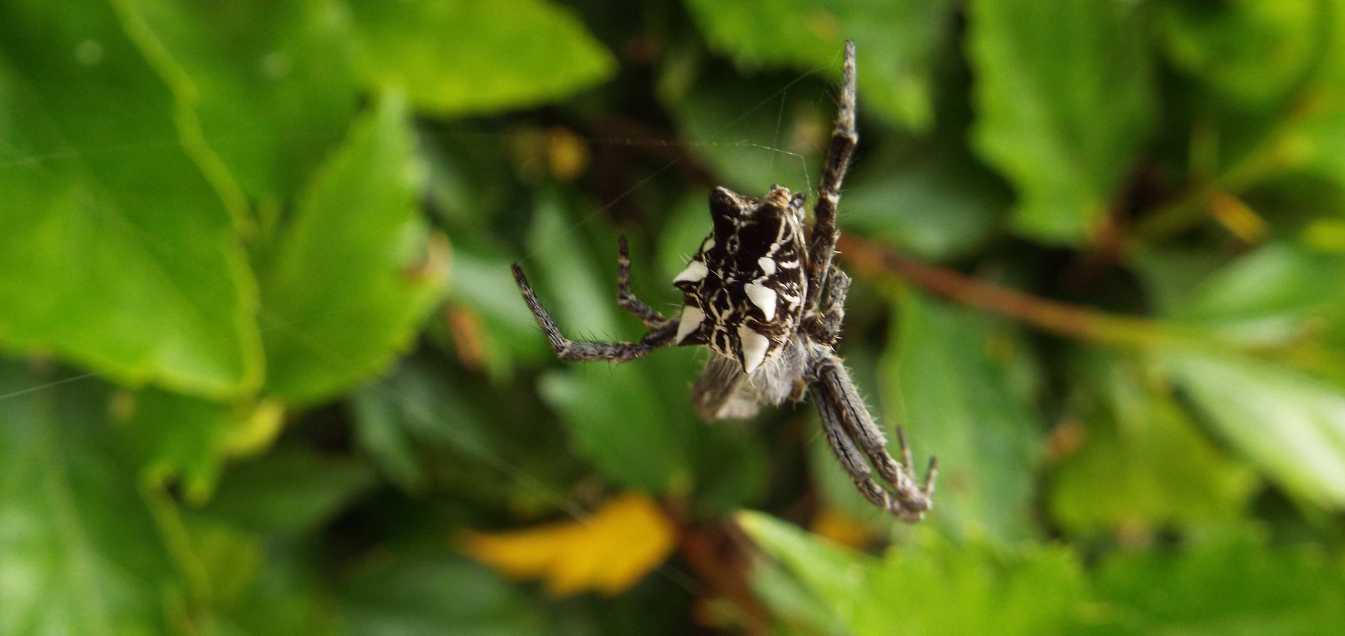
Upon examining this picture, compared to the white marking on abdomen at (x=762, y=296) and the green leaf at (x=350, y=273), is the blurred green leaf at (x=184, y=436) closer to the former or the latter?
the green leaf at (x=350, y=273)

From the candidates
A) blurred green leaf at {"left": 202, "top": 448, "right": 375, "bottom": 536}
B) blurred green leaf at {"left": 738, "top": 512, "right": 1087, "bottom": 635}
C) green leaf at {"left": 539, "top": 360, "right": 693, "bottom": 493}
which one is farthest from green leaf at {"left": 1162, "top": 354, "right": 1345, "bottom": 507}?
blurred green leaf at {"left": 202, "top": 448, "right": 375, "bottom": 536}

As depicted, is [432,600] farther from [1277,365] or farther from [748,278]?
[1277,365]

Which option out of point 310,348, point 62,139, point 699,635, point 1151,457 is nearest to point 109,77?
point 62,139

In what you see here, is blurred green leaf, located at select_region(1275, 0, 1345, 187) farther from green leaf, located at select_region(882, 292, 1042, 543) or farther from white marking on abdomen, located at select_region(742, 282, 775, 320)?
white marking on abdomen, located at select_region(742, 282, 775, 320)

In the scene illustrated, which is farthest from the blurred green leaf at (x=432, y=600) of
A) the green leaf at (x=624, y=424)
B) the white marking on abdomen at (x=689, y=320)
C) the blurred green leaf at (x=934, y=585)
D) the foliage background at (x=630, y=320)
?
the white marking on abdomen at (x=689, y=320)

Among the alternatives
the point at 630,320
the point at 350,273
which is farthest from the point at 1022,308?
the point at 350,273
